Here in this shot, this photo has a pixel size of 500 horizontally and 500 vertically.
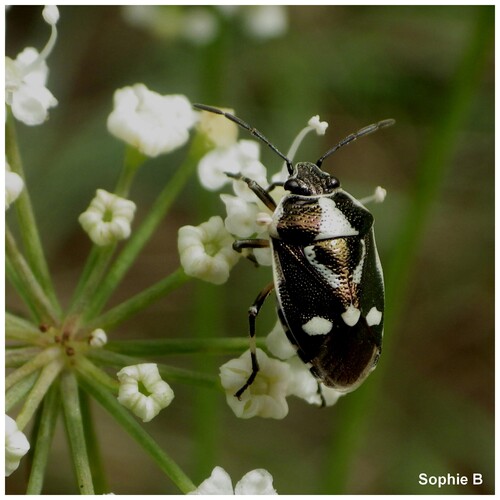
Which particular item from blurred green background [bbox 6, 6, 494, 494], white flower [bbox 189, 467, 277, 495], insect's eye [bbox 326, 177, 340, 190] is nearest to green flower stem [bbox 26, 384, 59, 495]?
white flower [bbox 189, 467, 277, 495]

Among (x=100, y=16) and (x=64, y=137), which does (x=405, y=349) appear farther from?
(x=100, y=16)

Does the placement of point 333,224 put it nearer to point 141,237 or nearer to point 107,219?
point 141,237

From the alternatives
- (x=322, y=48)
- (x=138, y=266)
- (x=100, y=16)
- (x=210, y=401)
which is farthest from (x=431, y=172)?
(x=100, y=16)

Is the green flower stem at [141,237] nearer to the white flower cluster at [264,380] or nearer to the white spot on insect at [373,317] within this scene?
the white flower cluster at [264,380]

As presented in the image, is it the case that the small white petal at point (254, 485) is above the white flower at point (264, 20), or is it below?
below

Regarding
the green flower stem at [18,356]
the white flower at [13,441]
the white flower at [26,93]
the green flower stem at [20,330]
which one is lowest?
the white flower at [13,441]

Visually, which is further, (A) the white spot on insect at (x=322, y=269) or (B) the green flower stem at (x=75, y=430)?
(A) the white spot on insect at (x=322, y=269)

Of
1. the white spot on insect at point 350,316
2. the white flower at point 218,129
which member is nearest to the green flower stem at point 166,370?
the white spot on insect at point 350,316
